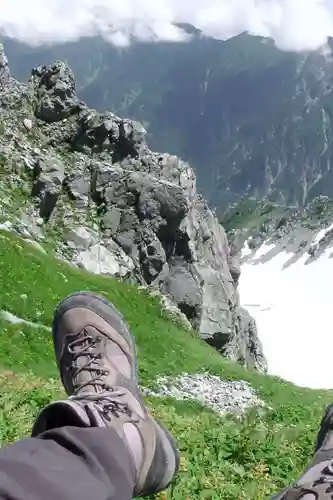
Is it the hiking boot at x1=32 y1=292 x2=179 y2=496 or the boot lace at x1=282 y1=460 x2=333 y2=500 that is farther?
the hiking boot at x1=32 y1=292 x2=179 y2=496

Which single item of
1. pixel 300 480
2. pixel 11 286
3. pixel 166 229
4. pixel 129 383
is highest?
pixel 166 229

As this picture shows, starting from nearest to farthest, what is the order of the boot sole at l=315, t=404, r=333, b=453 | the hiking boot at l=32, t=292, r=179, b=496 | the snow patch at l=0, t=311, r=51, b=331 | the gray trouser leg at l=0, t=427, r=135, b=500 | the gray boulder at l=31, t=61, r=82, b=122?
1. the gray trouser leg at l=0, t=427, r=135, b=500
2. the hiking boot at l=32, t=292, r=179, b=496
3. the boot sole at l=315, t=404, r=333, b=453
4. the snow patch at l=0, t=311, r=51, b=331
5. the gray boulder at l=31, t=61, r=82, b=122

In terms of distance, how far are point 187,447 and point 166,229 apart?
38323 millimetres

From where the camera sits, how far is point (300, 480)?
546cm

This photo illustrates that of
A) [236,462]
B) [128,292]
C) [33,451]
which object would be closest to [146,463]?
[33,451]

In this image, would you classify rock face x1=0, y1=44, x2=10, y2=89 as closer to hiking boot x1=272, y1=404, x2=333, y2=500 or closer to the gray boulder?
the gray boulder

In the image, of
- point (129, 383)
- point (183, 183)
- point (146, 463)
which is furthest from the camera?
point (183, 183)

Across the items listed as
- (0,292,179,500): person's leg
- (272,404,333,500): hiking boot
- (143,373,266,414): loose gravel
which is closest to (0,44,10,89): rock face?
(143,373,266,414): loose gravel

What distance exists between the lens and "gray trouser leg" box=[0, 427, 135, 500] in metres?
4.34

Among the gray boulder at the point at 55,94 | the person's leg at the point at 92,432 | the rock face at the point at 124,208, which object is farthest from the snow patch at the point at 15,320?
the gray boulder at the point at 55,94

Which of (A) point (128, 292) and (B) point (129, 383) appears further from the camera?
(A) point (128, 292)

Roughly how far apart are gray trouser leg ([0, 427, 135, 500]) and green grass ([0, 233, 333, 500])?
101 inches

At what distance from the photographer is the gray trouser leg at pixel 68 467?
434 centimetres

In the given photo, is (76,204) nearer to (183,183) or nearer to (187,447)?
(183,183)
